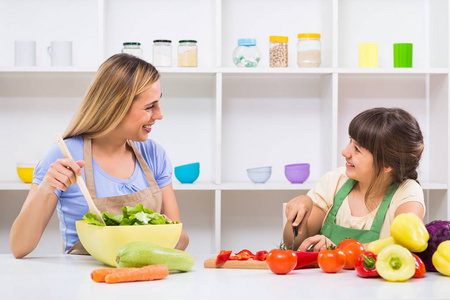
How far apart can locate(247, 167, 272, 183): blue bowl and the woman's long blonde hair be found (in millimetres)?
1311

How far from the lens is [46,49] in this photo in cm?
318

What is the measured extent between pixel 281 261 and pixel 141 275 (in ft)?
1.05

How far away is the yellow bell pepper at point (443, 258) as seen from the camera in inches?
51.8

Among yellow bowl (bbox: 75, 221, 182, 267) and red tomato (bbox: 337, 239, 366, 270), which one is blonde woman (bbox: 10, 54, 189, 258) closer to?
yellow bowl (bbox: 75, 221, 182, 267)

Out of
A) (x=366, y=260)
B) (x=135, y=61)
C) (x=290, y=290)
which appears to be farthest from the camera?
(x=135, y=61)

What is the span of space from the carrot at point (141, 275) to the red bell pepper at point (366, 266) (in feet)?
1.41

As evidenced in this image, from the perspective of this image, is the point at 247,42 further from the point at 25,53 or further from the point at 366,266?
the point at 366,266

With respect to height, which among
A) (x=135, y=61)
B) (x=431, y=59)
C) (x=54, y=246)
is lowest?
(x=54, y=246)

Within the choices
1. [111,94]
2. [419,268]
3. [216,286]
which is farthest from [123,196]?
[419,268]

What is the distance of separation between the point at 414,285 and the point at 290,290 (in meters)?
0.28

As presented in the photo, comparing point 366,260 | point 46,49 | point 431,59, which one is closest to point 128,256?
point 366,260

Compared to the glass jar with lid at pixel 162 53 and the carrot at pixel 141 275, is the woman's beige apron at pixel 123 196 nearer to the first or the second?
the carrot at pixel 141 275

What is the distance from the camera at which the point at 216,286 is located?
1.21 meters

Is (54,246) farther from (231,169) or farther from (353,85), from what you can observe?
(353,85)
